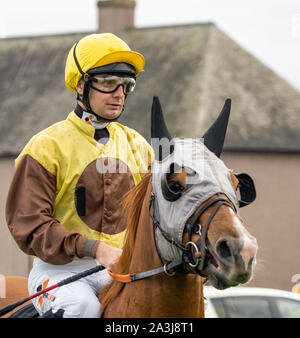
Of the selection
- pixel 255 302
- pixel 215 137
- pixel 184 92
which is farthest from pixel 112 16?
pixel 215 137

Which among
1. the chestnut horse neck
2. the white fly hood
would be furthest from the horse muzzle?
the chestnut horse neck

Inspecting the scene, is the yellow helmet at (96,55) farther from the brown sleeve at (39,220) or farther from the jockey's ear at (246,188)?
the jockey's ear at (246,188)

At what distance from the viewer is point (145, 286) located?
12.7 feet

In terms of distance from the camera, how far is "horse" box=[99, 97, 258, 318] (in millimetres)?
3391

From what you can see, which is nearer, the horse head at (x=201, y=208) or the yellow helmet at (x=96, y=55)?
the horse head at (x=201, y=208)

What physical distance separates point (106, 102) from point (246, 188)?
113 centimetres

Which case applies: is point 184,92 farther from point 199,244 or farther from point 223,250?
point 223,250

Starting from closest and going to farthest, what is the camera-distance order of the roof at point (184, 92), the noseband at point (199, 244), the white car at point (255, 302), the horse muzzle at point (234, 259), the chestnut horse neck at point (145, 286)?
1. the horse muzzle at point (234, 259)
2. the noseband at point (199, 244)
3. the chestnut horse neck at point (145, 286)
4. the white car at point (255, 302)
5. the roof at point (184, 92)

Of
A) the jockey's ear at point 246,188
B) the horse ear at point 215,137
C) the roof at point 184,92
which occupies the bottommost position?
the roof at point 184,92

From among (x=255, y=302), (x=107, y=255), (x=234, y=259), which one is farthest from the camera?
(x=255, y=302)

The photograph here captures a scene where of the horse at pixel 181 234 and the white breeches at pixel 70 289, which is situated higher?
the horse at pixel 181 234

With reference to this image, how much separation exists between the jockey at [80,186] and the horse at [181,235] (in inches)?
8.3

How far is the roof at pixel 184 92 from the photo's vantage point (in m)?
22.8

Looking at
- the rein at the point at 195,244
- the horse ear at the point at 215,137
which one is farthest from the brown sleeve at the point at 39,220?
the horse ear at the point at 215,137
